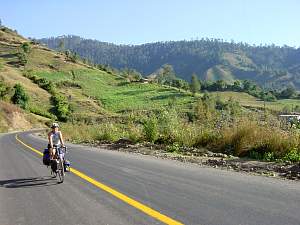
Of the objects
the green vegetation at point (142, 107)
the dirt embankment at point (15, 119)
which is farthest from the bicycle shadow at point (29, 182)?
the dirt embankment at point (15, 119)

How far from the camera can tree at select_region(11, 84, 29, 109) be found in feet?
326

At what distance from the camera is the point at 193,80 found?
140 metres

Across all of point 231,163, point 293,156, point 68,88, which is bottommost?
point 231,163

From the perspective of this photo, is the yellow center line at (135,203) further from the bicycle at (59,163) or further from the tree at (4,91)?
the tree at (4,91)

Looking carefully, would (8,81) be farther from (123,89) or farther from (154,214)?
(154,214)

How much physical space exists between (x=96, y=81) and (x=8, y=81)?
3416 cm

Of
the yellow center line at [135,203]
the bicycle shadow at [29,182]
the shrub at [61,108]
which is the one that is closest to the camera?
the yellow center line at [135,203]

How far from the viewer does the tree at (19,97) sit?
326ft

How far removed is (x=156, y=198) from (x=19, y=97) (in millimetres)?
96565

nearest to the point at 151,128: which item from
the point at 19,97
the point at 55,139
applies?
the point at 55,139

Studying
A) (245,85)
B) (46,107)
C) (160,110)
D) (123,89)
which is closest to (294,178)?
(160,110)

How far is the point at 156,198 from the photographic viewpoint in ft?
27.0

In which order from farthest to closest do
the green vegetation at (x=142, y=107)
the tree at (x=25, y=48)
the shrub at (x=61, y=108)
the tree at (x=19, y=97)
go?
the tree at (x=25, y=48) → the shrub at (x=61, y=108) → the tree at (x=19, y=97) → the green vegetation at (x=142, y=107)

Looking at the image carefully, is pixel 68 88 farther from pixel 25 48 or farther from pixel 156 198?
pixel 156 198
